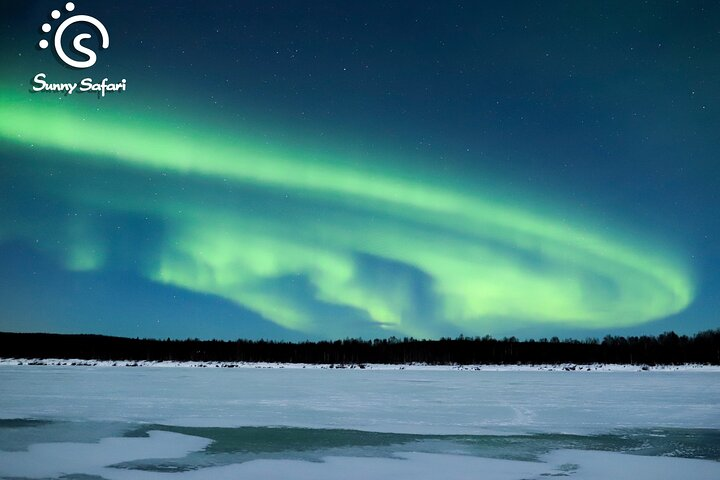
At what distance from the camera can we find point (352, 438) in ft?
45.1

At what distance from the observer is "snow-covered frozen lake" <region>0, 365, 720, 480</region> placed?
33.1ft

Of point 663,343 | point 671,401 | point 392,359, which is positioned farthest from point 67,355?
point 671,401

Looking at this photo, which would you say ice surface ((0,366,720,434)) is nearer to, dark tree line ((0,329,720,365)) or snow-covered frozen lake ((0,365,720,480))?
snow-covered frozen lake ((0,365,720,480))

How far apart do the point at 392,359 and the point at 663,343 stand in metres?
46.7

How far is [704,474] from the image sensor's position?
9.77 metres

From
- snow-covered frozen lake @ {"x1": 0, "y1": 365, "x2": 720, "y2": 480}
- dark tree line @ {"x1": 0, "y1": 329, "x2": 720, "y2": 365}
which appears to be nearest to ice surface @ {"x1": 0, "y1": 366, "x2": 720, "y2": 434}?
snow-covered frozen lake @ {"x1": 0, "y1": 365, "x2": 720, "y2": 480}

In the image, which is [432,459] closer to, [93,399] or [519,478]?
[519,478]

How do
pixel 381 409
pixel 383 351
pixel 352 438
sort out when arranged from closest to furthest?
pixel 352 438 → pixel 381 409 → pixel 383 351

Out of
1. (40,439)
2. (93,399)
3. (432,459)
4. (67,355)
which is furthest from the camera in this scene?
(67,355)

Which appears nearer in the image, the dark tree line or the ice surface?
the ice surface

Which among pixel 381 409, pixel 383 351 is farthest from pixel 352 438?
pixel 383 351

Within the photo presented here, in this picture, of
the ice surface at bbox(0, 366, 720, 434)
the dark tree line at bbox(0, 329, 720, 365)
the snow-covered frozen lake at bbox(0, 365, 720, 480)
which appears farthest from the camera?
the dark tree line at bbox(0, 329, 720, 365)

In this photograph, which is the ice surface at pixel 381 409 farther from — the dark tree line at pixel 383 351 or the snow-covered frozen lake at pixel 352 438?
the dark tree line at pixel 383 351

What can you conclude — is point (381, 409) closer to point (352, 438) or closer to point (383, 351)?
point (352, 438)
